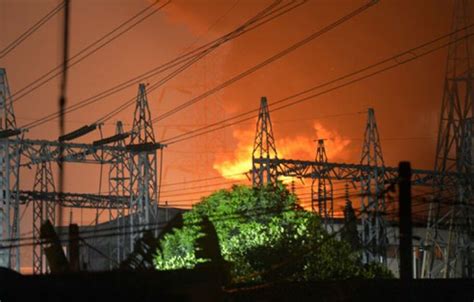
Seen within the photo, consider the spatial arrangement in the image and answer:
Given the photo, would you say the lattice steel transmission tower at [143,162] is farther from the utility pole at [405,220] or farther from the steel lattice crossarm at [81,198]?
the utility pole at [405,220]

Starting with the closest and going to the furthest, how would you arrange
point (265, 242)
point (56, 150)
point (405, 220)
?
point (405, 220)
point (265, 242)
point (56, 150)

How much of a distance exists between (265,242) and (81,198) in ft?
136

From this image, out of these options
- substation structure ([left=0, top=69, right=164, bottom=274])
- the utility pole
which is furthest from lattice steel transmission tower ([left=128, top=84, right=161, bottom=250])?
the utility pole

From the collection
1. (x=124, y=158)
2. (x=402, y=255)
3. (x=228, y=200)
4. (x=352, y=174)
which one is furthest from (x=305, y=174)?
(x=402, y=255)

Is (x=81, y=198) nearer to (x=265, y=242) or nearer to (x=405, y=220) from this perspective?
(x=265, y=242)

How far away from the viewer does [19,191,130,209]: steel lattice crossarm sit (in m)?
71.4

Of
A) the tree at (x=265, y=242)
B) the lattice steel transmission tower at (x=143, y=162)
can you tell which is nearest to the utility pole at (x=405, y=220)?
the tree at (x=265, y=242)

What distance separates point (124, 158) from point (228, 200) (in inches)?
906

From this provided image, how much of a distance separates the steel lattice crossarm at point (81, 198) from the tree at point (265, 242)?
87.5 feet

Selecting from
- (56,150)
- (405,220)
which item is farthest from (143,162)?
(405,220)

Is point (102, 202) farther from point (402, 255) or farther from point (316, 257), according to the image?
point (402, 255)

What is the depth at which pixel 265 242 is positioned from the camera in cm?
4100

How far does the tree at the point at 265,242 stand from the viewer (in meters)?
39.6

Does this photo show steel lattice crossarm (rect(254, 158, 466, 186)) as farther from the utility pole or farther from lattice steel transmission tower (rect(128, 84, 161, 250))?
the utility pole
